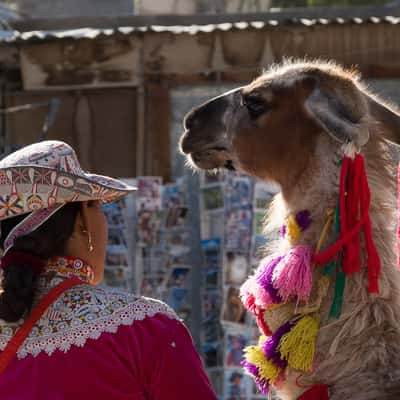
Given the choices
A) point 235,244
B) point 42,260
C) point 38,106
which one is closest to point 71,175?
point 42,260

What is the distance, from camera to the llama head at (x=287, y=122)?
2945 millimetres

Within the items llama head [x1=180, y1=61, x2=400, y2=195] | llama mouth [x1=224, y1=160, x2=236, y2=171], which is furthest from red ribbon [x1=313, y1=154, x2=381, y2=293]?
llama mouth [x1=224, y1=160, x2=236, y2=171]

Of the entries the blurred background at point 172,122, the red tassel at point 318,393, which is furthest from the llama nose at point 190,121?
the blurred background at point 172,122

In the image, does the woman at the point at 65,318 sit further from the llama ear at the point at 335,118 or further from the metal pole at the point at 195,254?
the metal pole at the point at 195,254

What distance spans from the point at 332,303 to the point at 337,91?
0.74 meters

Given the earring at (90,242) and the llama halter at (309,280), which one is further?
the llama halter at (309,280)

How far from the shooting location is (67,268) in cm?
255

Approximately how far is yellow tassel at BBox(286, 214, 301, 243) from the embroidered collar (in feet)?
2.40

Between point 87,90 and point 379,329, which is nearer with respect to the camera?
point 379,329

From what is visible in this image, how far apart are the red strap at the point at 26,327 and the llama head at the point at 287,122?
37.9 inches

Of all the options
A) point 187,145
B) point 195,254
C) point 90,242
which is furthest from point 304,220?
point 195,254

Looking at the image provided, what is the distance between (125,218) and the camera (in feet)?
19.4

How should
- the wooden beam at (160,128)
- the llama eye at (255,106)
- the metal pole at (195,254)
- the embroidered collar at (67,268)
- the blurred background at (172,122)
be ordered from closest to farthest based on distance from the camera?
the embroidered collar at (67,268), the llama eye at (255,106), the blurred background at (172,122), the metal pole at (195,254), the wooden beam at (160,128)

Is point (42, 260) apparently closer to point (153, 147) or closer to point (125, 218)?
point (125, 218)
